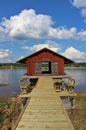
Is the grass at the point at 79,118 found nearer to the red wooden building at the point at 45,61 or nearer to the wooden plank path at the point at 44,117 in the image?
the wooden plank path at the point at 44,117

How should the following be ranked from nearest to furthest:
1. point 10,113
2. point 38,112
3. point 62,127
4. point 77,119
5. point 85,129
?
point 62,127 < point 38,112 < point 85,129 < point 77,119 < point 10,113

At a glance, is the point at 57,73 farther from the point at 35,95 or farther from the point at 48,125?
the point at 48,125

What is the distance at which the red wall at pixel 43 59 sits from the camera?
36062 millimetres

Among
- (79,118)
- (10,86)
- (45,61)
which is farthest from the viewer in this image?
(10,86)

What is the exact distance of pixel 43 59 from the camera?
1437 inches

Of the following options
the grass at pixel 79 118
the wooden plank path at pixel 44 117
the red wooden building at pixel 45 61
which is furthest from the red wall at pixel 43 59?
the wooden plank path at pixel 44 117

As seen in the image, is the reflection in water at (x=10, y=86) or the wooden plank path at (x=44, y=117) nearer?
the wooden plank path at (x=44, y=117)

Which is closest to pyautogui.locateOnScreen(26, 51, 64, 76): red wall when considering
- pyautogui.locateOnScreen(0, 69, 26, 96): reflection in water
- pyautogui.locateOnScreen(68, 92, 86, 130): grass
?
pyautogui.locateOnScreen(68, 92, 86, 130): grass

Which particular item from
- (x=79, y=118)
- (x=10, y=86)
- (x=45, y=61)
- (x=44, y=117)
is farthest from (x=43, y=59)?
(x=10, y=86)

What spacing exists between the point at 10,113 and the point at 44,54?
1311cm

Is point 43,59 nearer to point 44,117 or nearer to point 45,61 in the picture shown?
point 45,61

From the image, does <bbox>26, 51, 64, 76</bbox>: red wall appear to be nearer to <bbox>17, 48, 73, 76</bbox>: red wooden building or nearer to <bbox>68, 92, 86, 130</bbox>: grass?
<bbox>17, 48, 73, 76</bbox>: red wooden building

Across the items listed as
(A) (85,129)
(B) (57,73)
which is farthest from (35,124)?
(B) (57,73)

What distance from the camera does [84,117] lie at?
901 inches
